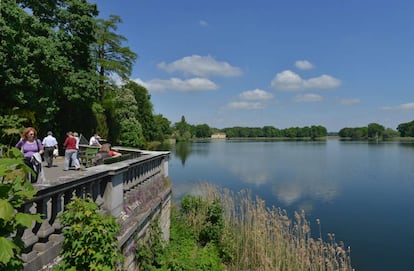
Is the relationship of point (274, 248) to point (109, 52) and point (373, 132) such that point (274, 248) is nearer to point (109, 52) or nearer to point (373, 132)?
point (109, 52)

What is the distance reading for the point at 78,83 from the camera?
19672 mm

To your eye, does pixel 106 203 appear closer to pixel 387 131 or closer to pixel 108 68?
pixel 108 68

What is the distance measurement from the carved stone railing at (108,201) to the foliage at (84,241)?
0.74 feet

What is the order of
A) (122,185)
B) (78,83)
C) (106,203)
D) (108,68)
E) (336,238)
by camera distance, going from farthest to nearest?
(108,68) → (78,83) → (336,238) → (122,185) → (106,203)

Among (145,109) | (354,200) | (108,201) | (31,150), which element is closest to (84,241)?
(108,201)

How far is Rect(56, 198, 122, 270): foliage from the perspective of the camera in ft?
11.8

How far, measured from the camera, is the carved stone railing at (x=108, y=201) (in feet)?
11.8

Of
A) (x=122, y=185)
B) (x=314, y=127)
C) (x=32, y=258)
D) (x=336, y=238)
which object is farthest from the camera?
(x=314, y=127)

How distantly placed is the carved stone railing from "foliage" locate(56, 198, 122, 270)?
225 mm

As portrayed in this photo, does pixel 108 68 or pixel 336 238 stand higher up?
pixel 108 68

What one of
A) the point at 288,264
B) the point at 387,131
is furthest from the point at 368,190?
the point at 387,131

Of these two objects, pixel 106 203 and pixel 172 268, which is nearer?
pixel 106 203

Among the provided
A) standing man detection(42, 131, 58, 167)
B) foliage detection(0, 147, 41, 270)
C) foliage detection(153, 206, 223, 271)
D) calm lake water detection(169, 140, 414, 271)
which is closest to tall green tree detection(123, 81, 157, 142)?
calm lake water detection(169, 140, 414, 271)

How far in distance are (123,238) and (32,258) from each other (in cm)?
201
